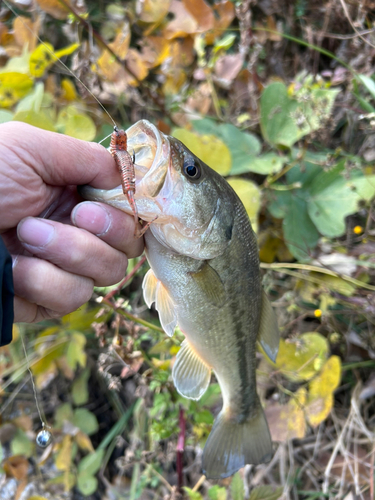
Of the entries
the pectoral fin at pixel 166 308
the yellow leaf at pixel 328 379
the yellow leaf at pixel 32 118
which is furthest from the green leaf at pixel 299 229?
the yellow leaf at pixel 32 118

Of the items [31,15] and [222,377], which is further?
[31,15]

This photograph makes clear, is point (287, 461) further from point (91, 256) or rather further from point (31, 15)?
point (31, 15)

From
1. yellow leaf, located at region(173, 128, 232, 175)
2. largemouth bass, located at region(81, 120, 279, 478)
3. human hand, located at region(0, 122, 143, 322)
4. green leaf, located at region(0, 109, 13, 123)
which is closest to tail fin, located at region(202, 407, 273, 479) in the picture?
largemouth bass, located at region(81, 120, 279, 478)

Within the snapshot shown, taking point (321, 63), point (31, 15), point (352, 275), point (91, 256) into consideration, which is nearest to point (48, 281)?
point (91, 256)

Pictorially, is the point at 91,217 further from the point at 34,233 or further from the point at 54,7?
the point at 54,7

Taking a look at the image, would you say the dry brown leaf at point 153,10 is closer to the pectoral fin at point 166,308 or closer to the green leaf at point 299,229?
the green leaf at point 299,229

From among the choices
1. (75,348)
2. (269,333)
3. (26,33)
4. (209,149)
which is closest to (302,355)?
(269,333)

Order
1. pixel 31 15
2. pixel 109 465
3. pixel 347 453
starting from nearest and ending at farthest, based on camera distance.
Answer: pixel 347 453
pixel 109 465
pixel 31 15
